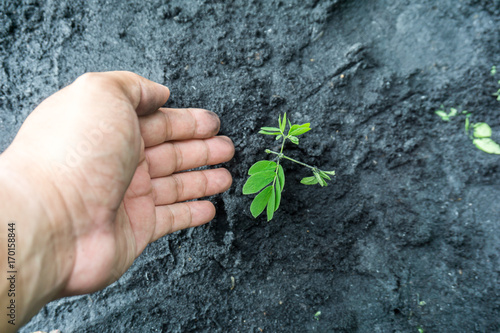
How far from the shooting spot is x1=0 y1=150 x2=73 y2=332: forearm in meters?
1.30

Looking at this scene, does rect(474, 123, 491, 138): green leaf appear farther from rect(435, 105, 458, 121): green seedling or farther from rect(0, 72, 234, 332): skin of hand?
rect(0, 72, 234, 332): skin of hand

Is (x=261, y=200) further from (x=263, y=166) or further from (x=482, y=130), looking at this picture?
(x=482, y=130)

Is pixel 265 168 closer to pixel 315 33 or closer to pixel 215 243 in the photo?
pixel 215 243

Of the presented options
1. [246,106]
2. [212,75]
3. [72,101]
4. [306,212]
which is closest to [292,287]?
[306,212]

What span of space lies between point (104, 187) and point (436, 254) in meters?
1.84

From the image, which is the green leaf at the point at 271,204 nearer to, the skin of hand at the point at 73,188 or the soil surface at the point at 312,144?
the soil surface at the point at 312,144

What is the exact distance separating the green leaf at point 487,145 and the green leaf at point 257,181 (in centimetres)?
128

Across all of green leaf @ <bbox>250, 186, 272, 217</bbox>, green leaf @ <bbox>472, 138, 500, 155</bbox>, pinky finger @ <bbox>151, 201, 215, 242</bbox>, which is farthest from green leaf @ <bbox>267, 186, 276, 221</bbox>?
green leaf @ <bbox>472, 138, 500, 155</bbox>

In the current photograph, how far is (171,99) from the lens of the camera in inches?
80.7

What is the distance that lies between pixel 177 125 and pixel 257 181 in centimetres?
60

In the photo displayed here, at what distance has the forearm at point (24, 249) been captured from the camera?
130 centimetres

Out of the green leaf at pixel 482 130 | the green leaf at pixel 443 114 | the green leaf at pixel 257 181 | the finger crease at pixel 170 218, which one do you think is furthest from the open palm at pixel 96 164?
the green leaf at pixel 482 130

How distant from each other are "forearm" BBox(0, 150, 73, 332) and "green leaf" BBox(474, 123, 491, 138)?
229cm

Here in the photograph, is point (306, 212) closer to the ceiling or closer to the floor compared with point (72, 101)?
closer to the floor
